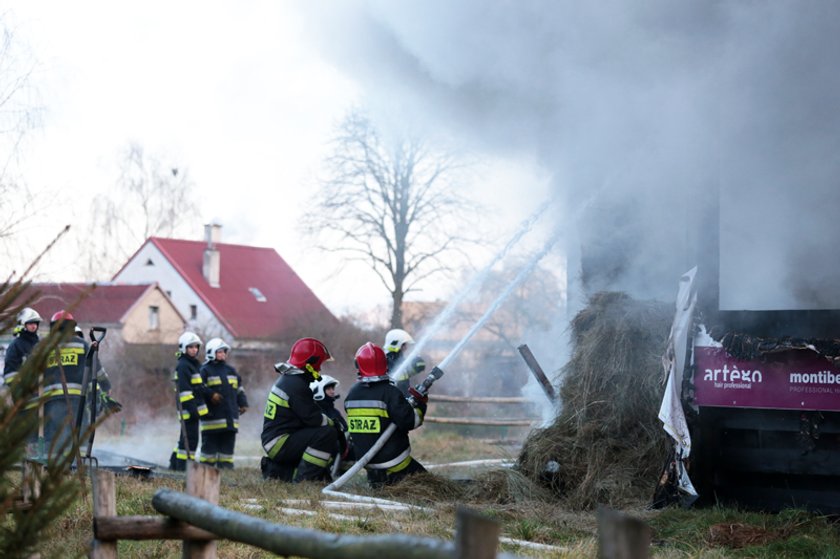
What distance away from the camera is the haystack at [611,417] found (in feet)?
25.3

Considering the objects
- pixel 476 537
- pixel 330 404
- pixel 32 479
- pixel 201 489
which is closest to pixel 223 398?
pixel 330 404

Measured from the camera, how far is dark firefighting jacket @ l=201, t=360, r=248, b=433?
11891 millimetres

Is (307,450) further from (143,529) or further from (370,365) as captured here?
(143,529)

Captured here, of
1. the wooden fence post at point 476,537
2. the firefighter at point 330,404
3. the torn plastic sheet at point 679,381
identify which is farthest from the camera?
the firefighter at point 330,404

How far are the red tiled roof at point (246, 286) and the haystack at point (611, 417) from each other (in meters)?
26.0

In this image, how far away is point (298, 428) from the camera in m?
9.45

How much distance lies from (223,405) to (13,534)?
8.86m

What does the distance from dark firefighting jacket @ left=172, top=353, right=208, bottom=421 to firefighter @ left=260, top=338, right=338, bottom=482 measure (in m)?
2.43

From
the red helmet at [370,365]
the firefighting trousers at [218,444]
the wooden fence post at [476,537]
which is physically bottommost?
the firefighting trousers at [218,444]

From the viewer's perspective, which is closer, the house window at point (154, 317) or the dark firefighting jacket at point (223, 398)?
the dark firefighting jacket at point (223, 398)

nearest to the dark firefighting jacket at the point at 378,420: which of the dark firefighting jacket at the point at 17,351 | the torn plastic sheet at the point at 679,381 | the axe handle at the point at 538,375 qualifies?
the axe handle at the point at 538,375

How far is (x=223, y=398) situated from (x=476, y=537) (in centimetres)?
1004

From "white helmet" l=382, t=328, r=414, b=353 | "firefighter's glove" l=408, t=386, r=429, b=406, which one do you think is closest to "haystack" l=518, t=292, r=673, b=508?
"firefighter's glove" l=408, t=386, r=429, b=406

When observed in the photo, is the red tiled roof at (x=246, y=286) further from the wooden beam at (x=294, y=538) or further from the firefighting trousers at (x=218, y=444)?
the wooden beam at (x=294, y=538)
